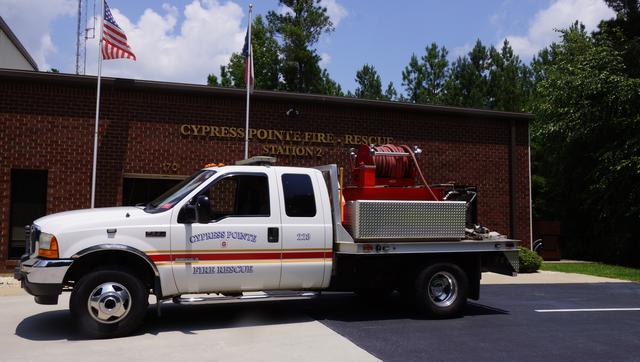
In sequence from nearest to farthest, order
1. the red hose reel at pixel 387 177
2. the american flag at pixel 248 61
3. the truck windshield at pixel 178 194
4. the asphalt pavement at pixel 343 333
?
the asphalt pavement at pixel 343 333, the truck windshield at pixel 178 194, the red hose reel at pixel 387 177, the american flag at pixel 248 61

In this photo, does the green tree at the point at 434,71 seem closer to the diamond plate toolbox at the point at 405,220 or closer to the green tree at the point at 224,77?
the green tree at the point at 224,77

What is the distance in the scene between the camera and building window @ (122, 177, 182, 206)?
14180 mm

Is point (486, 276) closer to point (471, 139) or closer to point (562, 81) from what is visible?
point (471, 139)

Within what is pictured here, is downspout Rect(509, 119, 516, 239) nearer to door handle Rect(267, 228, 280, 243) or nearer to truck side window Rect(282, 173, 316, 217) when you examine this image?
truck side window Rect(282, 173, 316, 217)

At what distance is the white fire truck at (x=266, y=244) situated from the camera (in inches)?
272

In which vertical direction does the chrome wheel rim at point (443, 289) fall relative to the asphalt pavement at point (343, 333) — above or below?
above

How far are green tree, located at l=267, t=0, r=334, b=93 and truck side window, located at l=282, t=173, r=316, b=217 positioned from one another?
96.3 ft

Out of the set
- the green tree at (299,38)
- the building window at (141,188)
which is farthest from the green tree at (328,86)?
the building window at (141,188)

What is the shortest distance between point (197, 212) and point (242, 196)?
844 mm

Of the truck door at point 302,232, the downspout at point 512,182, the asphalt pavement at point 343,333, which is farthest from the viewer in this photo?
the downspout at point 512,182

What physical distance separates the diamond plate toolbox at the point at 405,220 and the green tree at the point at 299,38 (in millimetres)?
29269

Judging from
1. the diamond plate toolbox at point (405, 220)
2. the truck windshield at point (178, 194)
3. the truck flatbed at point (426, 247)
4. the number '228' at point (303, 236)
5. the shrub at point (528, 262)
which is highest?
the truck windshield at point (178, 194)

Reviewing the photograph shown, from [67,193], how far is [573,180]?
57.1 ft

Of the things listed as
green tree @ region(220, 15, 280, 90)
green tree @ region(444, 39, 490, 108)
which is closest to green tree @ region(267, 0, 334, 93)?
green tree @ region(220, 15, 280, 90)
